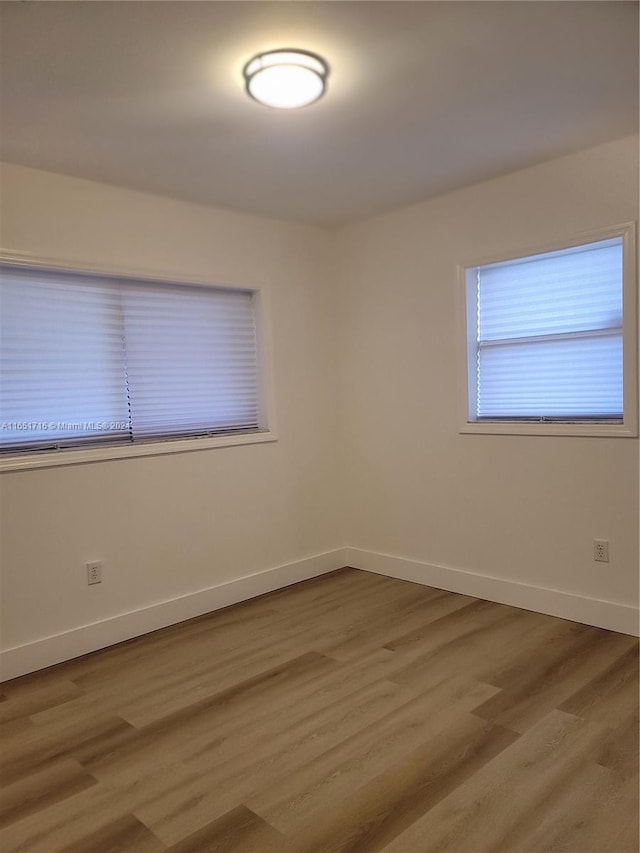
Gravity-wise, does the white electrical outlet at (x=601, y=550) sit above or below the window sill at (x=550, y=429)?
below

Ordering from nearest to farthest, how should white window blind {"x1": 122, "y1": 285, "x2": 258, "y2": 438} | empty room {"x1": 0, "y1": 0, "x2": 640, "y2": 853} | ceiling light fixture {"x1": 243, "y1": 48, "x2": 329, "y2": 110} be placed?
1. empty room {"x1": 0, "y1": 0, "x2": 640, "y2": 853}
2. ceiling light fixture {"x1": 243, "y1": 48, "x2": 329, "y2": 110}
3. white window blind {"x1": 122, "y1": 285, "x2": 258, "y2": 438}

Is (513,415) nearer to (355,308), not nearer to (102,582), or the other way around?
(355,308)

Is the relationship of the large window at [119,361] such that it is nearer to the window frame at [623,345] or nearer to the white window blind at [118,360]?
the white window blind at [118,360]

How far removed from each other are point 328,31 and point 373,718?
2542 millimetres

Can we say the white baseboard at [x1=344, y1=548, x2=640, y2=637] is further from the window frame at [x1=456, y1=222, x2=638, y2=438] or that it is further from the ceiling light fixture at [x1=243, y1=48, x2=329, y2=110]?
the ceiling light fixture at [x1=243, y1=48, x2=329, y2=110]

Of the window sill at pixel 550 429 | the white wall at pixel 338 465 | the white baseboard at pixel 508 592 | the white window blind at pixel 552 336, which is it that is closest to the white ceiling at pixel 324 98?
the white wall at pixel 338 465

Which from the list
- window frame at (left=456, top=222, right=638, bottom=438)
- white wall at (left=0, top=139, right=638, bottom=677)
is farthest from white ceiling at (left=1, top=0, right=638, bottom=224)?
window frame at (left=456, top=222, right=638, bottom=438)

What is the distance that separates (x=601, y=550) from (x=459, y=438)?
105cm

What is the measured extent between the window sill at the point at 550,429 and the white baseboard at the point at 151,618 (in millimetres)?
1498

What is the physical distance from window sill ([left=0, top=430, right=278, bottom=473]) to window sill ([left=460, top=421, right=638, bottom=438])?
1352 mm

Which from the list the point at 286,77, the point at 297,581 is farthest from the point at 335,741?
the point at 286,77

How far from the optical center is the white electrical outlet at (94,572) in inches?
135

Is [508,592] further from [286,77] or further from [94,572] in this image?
[286,77]

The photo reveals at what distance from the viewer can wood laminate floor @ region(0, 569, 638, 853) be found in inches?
78.0
